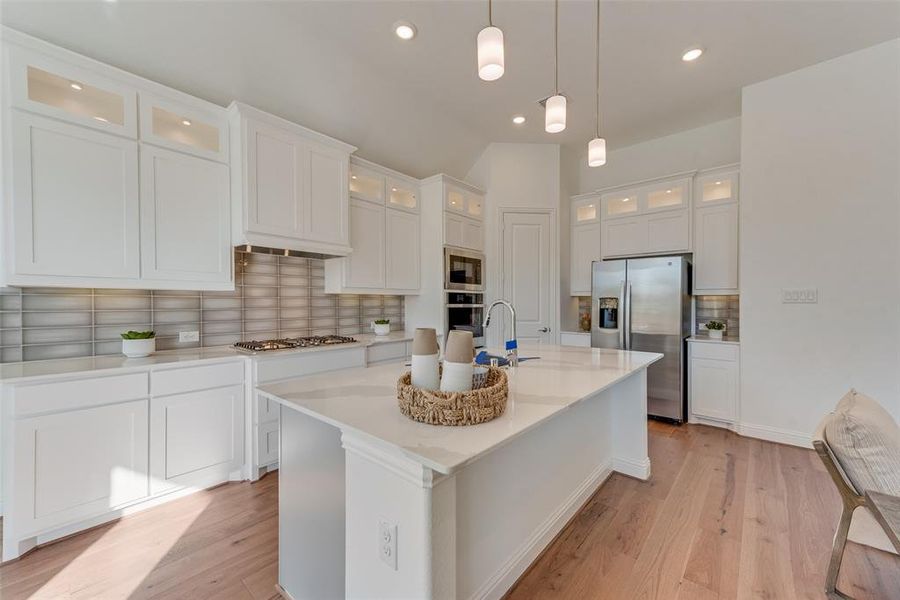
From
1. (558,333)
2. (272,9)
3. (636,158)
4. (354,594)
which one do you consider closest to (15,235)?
(272,9)

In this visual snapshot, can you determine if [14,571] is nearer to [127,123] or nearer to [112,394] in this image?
[112,394]

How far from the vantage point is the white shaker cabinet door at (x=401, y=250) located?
3639 millimetres

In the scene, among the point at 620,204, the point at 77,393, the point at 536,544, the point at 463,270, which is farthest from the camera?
the point at 620,204

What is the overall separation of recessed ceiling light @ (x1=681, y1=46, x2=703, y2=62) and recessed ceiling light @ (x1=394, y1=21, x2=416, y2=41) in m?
2.10

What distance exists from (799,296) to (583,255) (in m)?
1.99

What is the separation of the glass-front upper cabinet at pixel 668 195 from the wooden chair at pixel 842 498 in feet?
9.57

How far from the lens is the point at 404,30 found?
8.25 ft

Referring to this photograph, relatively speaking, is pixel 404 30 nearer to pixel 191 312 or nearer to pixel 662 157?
pixel 191 312

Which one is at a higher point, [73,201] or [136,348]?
[73,201]

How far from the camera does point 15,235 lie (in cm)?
179

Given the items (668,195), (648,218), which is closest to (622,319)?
(648,218)

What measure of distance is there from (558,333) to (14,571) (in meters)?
4.28

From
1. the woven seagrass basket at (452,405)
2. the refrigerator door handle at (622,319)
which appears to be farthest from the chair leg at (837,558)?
the refrigerator door handle at (622,319)

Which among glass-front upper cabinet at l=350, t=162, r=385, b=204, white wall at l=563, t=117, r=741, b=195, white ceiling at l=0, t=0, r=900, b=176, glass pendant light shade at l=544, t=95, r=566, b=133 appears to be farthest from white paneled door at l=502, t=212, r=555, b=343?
glass pendant light shade at l=544, t=95, r=566, b=133
